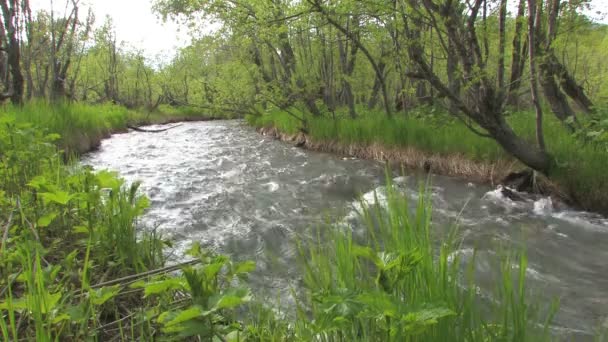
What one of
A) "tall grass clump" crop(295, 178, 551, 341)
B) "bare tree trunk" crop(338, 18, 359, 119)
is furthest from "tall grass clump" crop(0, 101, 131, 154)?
"bare tree trunk" crop(338, 18, 359, 119)

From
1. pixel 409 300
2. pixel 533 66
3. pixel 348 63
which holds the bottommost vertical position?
pixel 409 300

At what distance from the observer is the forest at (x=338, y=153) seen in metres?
1.41

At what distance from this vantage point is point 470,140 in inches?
301

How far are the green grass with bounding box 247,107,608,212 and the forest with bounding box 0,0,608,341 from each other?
0.11 ft

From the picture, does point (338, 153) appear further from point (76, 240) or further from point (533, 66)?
point (76, 240)

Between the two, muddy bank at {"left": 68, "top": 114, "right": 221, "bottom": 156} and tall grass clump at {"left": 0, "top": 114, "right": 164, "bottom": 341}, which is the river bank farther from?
tall grass clump at {"left": 0, "top": 114, "right": 164, "bottom": 341}

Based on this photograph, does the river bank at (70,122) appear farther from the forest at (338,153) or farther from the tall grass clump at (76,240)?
the tall grass clump at (76,240)

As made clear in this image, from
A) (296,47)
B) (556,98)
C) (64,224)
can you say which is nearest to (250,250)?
(64,224)

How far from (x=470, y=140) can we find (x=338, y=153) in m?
4.11

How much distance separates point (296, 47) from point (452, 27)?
33.7 feet

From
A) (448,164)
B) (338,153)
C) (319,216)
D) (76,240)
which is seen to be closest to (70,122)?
(338,153)

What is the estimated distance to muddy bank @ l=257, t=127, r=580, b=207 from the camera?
599 cm

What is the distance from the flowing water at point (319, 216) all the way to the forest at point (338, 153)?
318 millimetres

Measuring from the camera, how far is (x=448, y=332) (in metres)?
1.42
